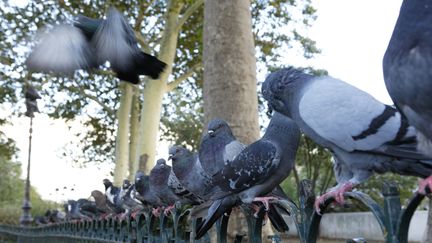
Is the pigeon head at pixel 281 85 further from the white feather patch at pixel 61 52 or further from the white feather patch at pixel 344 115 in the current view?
the white feather patch at pixel 61 52

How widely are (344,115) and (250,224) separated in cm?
68

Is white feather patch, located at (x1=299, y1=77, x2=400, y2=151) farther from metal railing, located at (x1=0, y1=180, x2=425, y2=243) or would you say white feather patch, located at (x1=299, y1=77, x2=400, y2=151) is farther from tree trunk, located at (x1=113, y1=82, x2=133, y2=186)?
tree trunk, located at (x1=113, y1=82, x2=133, y2=186)

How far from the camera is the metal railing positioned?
48.8 inches

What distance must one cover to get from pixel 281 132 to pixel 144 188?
125 inches

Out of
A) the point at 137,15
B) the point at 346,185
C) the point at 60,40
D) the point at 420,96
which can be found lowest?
the point at 346,185

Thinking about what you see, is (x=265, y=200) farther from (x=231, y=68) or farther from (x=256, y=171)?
(x=231, y=68)

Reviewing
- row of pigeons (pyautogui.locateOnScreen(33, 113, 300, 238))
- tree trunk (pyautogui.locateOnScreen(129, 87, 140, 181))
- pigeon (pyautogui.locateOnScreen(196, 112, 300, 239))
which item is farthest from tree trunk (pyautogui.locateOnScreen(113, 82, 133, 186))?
pigeon (pyautogui.locateOnScreen(196, 112, 300, 239))

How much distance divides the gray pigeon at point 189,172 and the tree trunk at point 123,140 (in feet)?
37.8

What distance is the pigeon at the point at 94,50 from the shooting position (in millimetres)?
4180

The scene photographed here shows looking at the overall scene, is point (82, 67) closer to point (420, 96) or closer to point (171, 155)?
point (171, 155)

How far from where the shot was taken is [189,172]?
3.46m

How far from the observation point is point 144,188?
539cm

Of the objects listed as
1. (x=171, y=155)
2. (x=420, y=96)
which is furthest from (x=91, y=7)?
(x=420, y=96)

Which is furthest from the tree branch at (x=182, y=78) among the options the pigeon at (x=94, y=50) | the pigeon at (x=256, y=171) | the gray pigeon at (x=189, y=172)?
the pigeon at (x=256, y=171)
